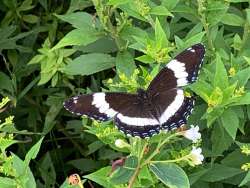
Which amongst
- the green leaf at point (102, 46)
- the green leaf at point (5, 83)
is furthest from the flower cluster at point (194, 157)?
the green leaf at point (5, 83)

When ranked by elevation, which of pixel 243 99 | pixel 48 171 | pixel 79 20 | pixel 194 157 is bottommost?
pixel 48 171

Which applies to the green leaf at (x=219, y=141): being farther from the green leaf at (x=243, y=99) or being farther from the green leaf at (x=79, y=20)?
the green leaf at (x=79, y=20)

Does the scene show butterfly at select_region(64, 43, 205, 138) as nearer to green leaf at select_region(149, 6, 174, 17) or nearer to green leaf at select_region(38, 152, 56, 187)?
green leaf at select_region(149, 6, 174, 17)

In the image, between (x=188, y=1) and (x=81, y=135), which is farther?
(x=81, y=135)

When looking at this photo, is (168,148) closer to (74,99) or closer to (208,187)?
(208,187)

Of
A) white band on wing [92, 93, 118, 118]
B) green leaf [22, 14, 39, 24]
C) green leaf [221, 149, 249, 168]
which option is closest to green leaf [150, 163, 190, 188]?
white band on wing [92, 93, 118, 118]

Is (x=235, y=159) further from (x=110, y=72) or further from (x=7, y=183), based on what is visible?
(x=110, y=72)

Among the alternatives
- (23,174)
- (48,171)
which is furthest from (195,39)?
(48,171)

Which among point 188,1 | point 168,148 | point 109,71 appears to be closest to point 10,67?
point 109,71
